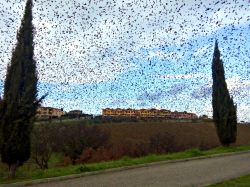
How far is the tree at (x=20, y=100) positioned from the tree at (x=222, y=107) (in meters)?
18.4

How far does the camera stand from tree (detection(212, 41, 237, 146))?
30.9 meters

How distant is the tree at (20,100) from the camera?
48.2 feet

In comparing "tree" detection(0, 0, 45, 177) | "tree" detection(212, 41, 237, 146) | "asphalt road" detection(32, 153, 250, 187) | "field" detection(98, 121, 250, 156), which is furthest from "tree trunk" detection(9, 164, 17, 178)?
"field" detection(98, 121, 250, 156)

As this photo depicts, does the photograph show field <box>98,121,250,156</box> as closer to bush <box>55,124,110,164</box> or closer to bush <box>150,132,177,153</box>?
bush <box>150,132,177,153</box>

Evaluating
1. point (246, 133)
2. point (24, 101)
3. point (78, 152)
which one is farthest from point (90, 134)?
point (24, 101)

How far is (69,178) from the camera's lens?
14359 millimetres

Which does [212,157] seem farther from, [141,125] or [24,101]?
[141,125]

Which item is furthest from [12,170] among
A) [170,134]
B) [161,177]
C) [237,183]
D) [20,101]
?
[170,134]

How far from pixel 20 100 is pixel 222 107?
1925 cm

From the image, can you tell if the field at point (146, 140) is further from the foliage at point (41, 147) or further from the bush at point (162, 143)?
the foliage at point (41, 147)

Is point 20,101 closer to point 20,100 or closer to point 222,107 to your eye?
point 20,100

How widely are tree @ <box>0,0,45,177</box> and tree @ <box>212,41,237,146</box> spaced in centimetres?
1843

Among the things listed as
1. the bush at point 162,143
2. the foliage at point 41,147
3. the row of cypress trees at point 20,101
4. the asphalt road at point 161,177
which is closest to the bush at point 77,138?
the foliage at point 41,147

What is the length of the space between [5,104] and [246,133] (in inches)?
1577
